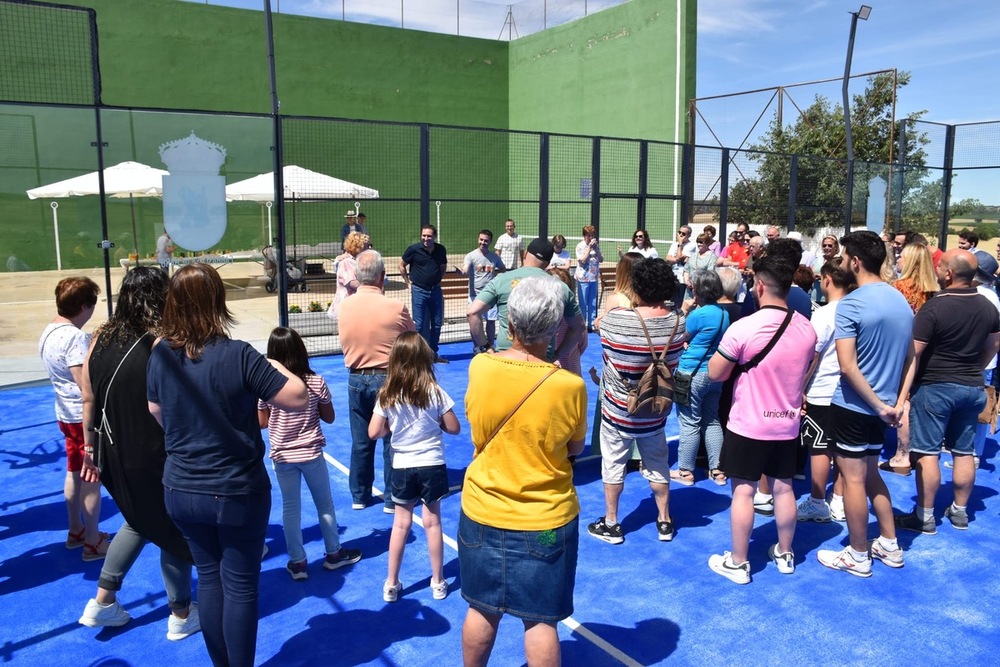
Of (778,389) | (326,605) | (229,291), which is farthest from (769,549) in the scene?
(229,291)

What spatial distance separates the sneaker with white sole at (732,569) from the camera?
12.8 ft

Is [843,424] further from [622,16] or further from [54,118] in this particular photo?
[622,16]

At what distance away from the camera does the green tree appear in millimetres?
16672

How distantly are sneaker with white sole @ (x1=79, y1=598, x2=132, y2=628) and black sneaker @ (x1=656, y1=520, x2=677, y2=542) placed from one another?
2850mm

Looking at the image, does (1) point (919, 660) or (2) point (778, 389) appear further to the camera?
(2) point (778, 389)

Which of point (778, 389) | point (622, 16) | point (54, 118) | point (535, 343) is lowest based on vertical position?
point (778, 389)

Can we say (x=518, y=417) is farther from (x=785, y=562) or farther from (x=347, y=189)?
(x=347, y=189)

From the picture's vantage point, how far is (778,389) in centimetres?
364

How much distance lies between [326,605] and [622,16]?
20315mm

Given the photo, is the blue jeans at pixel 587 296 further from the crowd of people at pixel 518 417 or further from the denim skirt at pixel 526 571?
the denim skirt at pixel 526 571

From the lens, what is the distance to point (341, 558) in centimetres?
403

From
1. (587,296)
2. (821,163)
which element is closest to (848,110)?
(821,163)

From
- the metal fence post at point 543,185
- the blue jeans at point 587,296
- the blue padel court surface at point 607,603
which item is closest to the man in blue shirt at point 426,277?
the metal fence post at point 543,185

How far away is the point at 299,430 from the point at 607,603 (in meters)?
1.74
